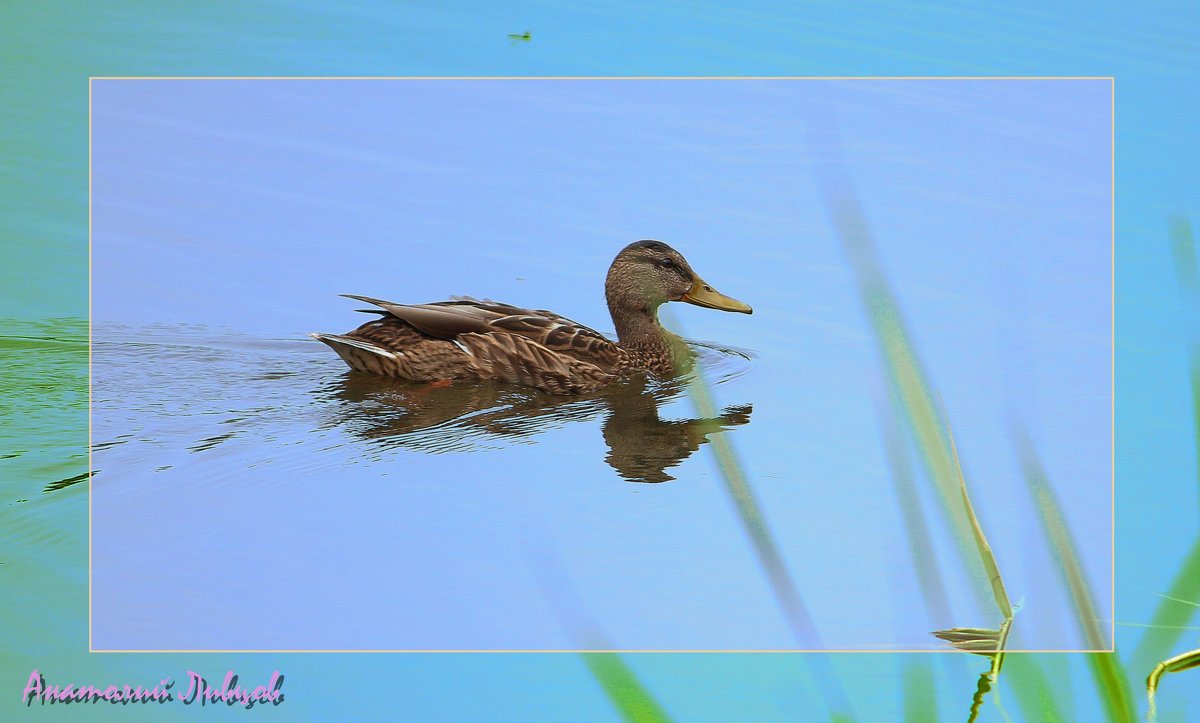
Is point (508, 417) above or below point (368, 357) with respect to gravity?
below

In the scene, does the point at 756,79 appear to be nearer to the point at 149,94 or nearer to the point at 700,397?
the point at 149,94

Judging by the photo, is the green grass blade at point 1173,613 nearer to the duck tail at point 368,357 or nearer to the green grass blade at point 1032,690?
the green grass blade at point 1032,690

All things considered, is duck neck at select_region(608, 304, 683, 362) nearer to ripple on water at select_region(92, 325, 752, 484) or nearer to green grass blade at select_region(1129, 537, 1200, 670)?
ripple on water at select_region(92, 325, 752, 484)

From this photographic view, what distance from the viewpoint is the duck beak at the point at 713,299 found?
4.24 metres

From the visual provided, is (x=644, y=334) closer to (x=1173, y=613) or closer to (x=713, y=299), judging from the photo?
(x=713, y=299)

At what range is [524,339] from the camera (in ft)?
16.1

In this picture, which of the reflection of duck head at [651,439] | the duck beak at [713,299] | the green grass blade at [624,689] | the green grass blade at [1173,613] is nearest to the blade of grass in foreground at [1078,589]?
the green grass blade at [1173,613]

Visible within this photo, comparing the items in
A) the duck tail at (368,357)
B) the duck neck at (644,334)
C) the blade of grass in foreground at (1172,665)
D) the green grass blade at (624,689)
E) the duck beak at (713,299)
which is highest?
the duck beak at (713,299)

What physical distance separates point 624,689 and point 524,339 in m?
3.48

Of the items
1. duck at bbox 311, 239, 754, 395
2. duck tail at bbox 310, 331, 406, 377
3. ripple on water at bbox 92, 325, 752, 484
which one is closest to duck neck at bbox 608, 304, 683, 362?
duck at bbox 311, 239, 754, 395

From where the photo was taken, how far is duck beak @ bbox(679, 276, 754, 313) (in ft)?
13.9

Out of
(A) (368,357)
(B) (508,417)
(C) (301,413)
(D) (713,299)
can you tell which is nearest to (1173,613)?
(D) (713,299)

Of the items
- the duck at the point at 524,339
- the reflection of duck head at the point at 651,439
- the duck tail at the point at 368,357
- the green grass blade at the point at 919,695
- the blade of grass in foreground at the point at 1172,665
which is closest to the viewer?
the green grass blade at the point at 919,695

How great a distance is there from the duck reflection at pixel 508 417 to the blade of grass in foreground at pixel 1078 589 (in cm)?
227
